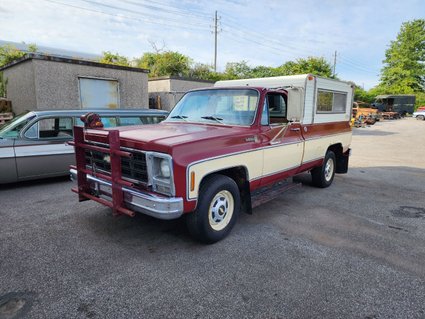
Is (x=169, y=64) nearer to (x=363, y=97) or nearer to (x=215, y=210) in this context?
(x=215, y=210)

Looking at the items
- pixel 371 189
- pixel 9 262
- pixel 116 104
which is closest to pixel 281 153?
pixel 371 189

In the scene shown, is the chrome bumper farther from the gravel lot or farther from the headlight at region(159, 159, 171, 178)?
the gravel lot

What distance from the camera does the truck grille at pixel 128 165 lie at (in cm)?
359

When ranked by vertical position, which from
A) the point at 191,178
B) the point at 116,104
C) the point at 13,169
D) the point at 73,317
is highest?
the point at 116,104

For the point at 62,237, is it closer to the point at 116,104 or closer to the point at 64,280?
the point at 64,280

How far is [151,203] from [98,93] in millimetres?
10544

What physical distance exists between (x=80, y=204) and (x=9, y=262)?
199 centimetres

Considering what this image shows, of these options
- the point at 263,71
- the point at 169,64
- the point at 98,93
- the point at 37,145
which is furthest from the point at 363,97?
the point at 37,145

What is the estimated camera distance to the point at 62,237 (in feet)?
13.4

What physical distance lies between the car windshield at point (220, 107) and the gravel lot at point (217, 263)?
1.67 m

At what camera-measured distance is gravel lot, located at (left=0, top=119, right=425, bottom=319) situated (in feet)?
9.05

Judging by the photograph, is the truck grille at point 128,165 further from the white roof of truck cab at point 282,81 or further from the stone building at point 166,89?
the stone building at point 166,89

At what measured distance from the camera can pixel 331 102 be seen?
21.4 ft

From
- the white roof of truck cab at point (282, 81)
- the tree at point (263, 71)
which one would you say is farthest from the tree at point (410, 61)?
the white roof of truck cab at point (282, 81)
